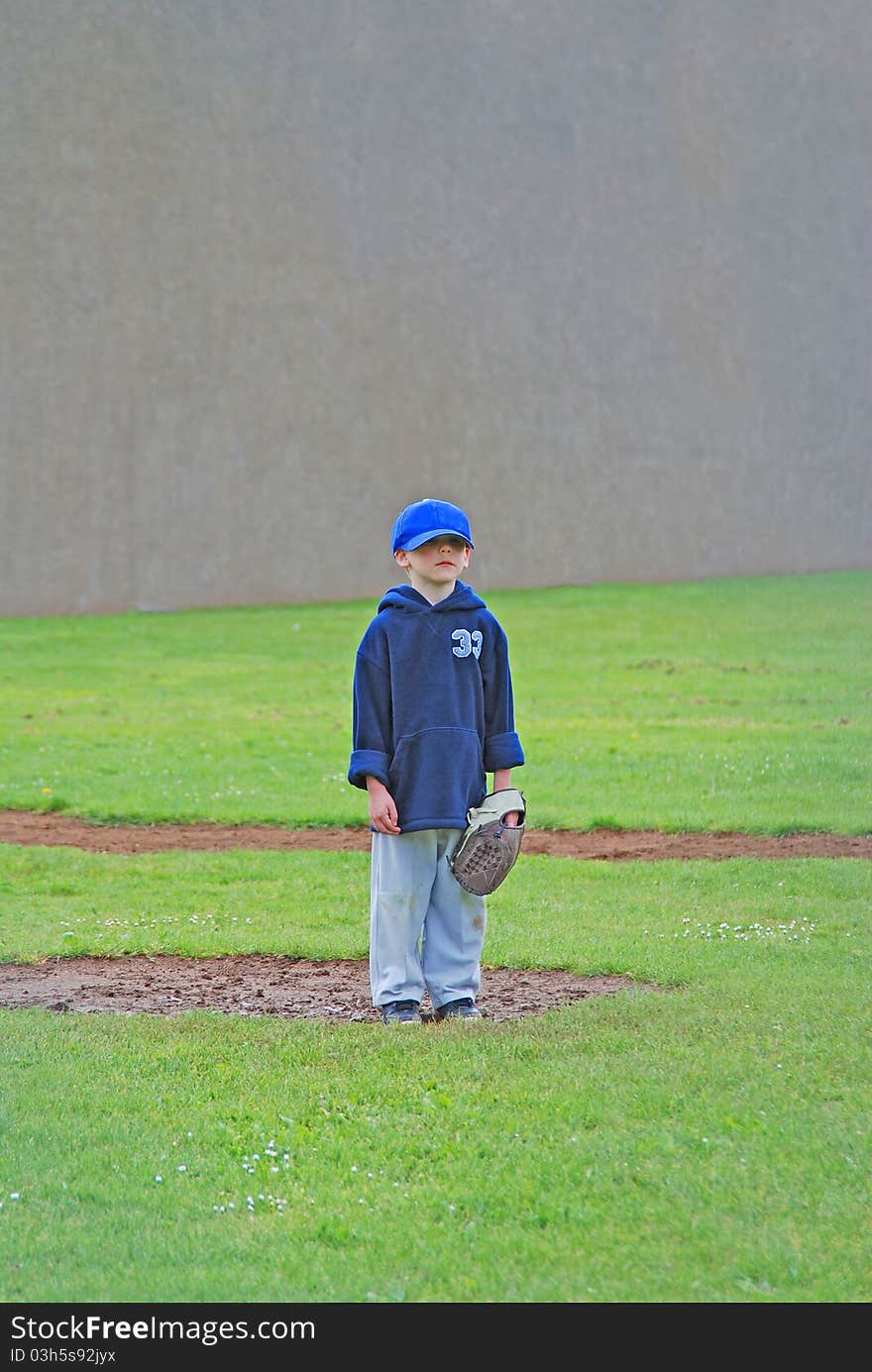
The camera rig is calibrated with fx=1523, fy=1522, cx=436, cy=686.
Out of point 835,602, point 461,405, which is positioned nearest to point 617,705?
point 835,602

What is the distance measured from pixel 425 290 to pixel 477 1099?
65.3 feet

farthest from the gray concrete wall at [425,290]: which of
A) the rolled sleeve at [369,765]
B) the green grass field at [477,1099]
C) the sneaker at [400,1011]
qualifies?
the sneaker at [400,1011]

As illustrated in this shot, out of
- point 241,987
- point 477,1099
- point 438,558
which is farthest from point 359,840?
point 477,1099

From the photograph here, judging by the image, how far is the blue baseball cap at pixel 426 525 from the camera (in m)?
4.94

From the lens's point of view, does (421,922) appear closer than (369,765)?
No

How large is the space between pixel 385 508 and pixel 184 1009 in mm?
18095

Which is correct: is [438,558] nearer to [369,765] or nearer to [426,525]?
[426,525]

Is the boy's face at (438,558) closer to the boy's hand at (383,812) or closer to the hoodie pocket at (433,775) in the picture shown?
the hoodie pocket at (433,775)

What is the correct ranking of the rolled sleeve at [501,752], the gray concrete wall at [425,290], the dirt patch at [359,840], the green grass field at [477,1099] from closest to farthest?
the green grass field at [477,1099] < the rolled sleeve at [501,752] < the dirt patch at [359,840] < the gray concrete wall at [425,290]

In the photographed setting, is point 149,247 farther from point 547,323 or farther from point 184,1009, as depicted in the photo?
point 184,1009

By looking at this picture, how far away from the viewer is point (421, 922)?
5.02m

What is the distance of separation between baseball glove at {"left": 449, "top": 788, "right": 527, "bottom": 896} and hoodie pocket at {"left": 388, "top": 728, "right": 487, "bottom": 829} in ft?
0.23

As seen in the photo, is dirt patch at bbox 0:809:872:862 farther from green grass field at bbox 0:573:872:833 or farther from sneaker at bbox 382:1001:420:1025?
sneaker at bbox 382:1001:420:1025

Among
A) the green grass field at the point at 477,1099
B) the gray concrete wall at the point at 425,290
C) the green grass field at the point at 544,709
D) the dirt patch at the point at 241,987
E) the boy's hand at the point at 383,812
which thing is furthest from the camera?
the gray concrete wall at the point at 425,290
